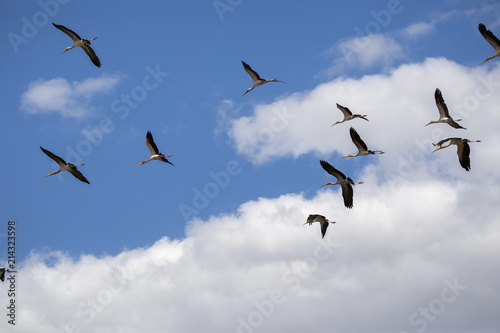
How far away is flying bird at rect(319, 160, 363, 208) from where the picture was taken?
46938 millimetres

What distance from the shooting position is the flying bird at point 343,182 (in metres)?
46.9

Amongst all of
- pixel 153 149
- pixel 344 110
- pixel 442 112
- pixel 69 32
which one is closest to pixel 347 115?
pixel 344 110

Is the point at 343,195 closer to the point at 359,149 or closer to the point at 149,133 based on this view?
the point at 359,149

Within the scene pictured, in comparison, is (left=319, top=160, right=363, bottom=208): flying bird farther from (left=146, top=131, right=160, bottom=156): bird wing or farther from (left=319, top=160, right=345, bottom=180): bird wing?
(left=146, top=131, right=160, bottom=156): bird wing

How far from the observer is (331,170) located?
47.2 meters

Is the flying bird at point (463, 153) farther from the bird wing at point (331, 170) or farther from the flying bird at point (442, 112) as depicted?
the bird wing at point (331, 170)

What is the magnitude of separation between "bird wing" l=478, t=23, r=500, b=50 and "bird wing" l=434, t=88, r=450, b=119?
4.65m

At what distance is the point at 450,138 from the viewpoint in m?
44.2

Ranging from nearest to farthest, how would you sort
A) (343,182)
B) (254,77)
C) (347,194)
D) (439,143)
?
(439,143) < (343,182) < (347,194) < (254,77)

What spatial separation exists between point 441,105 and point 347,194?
8.37 metres

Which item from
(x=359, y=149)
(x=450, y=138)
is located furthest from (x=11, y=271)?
(x=450, y=138)

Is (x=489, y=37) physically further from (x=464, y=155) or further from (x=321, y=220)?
(x=321, y=220)

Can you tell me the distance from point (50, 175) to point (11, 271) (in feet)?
21.9

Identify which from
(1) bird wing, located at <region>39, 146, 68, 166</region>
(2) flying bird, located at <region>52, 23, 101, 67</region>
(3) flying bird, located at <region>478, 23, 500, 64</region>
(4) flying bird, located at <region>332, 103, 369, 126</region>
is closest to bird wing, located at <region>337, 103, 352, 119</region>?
(4) flying bird, located at <region>332, 103, 369, 126</region>
